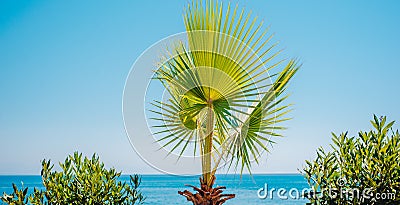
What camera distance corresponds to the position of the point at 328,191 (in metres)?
4.23

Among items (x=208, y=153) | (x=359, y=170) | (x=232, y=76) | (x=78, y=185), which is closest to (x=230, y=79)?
(x=232, y=76)

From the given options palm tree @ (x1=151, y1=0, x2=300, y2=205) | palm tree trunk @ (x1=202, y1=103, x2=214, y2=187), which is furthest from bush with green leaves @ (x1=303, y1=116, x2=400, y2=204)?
palm tree trunk @ (x1=202, y1=103, x2=214, y2=187)

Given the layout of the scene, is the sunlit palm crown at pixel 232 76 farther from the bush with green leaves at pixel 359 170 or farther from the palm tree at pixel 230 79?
the bush with green leaves at pixel 359 170

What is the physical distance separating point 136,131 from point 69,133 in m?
34.2

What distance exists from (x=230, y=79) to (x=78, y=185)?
1841mm

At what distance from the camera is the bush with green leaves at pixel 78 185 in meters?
5.03

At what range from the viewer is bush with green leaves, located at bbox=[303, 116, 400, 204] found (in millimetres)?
4051

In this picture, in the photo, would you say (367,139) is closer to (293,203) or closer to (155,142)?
(155,142)

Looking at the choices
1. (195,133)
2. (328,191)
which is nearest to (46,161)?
(195,133)

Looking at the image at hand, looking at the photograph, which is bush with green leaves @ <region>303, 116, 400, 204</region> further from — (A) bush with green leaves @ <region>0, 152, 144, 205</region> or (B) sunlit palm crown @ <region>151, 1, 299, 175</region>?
(A) bush with green leaves @ <region>0, 152, 144, 205</region>

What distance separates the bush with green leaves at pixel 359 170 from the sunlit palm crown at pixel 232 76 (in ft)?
2.25

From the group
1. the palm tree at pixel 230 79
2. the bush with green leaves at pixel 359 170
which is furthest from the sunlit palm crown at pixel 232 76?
the bush with green leaves at pixel 359 170

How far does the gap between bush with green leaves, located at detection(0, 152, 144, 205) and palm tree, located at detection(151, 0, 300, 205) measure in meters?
0.76

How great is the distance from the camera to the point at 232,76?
4.69 metres
